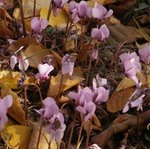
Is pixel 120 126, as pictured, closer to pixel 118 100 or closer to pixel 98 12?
pixel 118 100

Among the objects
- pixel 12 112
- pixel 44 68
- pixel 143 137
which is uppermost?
pixel 44 68

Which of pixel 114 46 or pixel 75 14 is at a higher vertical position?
pixel 75 14

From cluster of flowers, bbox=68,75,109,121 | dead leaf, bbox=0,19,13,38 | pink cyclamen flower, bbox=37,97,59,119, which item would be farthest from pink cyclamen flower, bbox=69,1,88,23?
pink cyclamen flower, bbox=37,97,59,119

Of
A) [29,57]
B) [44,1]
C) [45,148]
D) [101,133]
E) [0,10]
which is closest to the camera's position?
[45,148]

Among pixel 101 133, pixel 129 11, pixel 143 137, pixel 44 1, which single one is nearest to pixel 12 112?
pixel 101 133

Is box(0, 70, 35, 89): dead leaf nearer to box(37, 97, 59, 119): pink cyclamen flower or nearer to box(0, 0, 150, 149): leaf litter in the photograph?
box(0, 0, 150, 149): leaf litter

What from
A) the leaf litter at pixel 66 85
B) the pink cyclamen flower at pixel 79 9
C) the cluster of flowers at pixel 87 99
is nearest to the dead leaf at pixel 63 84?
the leaf litter at pixel 66 85

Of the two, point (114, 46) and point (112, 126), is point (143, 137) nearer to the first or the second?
point (112, 126)

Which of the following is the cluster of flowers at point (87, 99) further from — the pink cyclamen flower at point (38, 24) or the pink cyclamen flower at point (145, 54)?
the pink cyclamen flower at point (38, 24)
